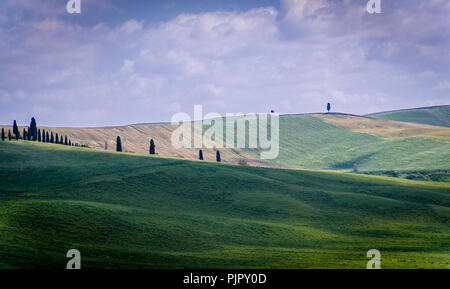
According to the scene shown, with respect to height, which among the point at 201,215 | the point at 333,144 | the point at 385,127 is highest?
the point at 385,127

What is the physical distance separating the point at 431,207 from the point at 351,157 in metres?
81.5

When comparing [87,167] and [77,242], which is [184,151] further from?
[77,242]

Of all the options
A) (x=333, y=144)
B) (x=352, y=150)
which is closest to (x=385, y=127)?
(x=333, y=144)

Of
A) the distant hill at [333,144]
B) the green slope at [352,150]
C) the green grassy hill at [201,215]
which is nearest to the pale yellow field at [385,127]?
the distant hill at [333,144]

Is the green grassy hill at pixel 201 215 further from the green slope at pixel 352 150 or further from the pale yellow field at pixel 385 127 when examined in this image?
the pale yellow field at pixel 385 127

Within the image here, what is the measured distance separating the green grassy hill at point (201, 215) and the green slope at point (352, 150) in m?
54.0

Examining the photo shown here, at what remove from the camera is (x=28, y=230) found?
108ft

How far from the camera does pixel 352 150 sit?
462 ft

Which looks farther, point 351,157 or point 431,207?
point 351,157

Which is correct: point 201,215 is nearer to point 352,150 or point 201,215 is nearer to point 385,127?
point 352,150

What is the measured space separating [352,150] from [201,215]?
103m

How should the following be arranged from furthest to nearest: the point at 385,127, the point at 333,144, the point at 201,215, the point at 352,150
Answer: the point at 385,127
the point at 333,144
the point at 352,150
the point at 201,215

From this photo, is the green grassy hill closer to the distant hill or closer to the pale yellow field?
the distant hill

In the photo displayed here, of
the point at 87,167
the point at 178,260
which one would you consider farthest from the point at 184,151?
the point at 178,260
